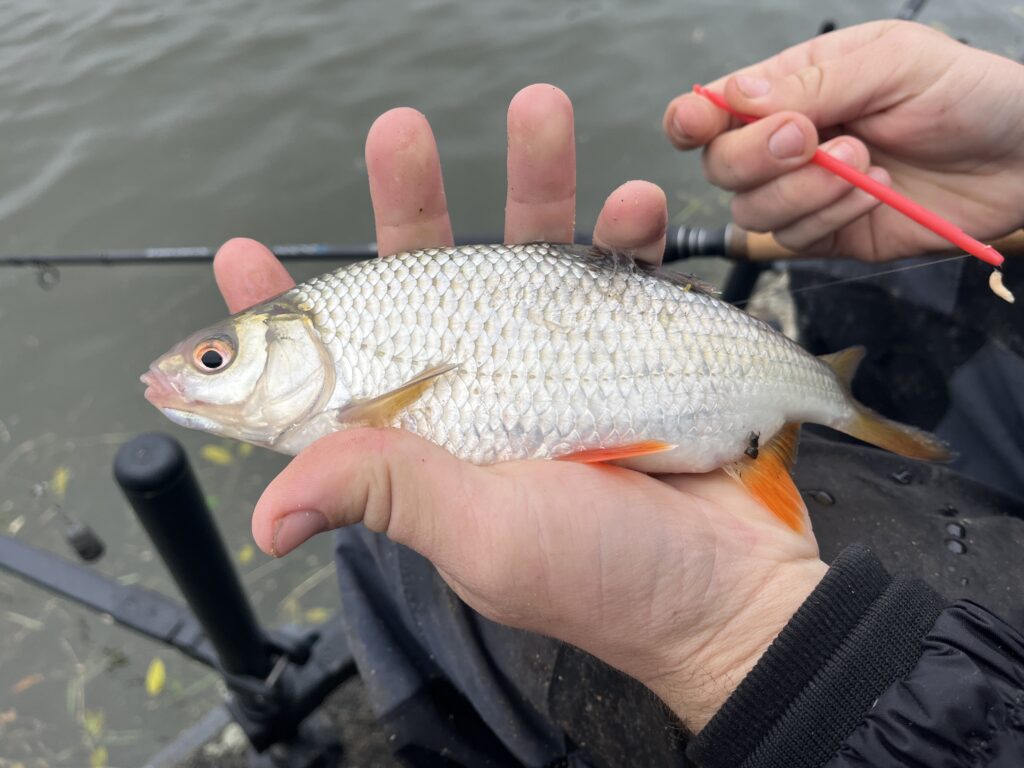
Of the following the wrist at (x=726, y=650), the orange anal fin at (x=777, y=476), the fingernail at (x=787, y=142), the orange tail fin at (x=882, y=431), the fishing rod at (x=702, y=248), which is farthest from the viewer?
the fishing rod at (x=702, y=248)

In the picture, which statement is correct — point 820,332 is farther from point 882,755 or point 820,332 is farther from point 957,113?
point 882,755

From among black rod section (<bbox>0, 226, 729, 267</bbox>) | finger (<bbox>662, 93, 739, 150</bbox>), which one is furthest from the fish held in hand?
black rod section (<bbox>0, 226, 729, 267</bbox>)

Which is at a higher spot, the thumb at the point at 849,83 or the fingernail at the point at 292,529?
the thumb at the point at 849,83

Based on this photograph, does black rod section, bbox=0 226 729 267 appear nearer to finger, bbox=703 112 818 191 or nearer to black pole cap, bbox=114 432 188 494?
finger, bbox=703 112 818 191

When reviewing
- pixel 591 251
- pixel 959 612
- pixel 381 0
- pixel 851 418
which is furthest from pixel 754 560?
pixel 381 0

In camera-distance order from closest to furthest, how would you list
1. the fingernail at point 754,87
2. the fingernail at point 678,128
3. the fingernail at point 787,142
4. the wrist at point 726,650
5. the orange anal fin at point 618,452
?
1. the wrist at point 726,650
2. the orange anal fin at point 618,452
3. the fingernail at point 787,142
4. the fingernail at point 754,87
5. the fingernail at point 678,128

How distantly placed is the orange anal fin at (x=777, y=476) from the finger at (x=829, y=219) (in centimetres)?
104

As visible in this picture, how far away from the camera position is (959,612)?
1.51 meters

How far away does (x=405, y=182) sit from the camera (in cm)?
243

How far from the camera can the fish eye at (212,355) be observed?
6.73ft

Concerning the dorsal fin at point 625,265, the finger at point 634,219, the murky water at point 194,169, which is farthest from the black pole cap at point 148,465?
the murky water at point 194,169

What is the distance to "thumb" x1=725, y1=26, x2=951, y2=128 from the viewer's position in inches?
106

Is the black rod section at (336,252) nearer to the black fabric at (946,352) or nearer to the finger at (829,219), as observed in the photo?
the finger at (829,219)

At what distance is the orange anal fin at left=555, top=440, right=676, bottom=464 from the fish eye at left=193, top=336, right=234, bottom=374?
1.03m
